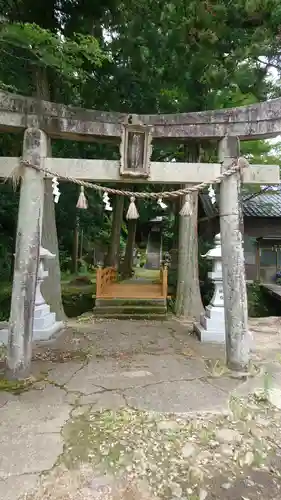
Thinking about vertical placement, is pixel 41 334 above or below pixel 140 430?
above

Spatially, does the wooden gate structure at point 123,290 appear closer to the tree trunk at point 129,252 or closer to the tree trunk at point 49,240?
the tree trunk at point 49,240

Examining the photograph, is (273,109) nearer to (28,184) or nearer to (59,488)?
(28,184)

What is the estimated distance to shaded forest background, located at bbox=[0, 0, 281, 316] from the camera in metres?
5.01

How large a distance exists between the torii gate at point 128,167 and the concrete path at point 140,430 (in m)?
0.61

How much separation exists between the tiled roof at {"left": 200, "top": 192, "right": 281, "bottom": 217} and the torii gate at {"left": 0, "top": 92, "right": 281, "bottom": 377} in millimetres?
9512

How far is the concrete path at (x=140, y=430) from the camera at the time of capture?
2.24 metres

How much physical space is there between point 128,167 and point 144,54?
4467 millimetres

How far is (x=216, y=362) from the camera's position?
455cm

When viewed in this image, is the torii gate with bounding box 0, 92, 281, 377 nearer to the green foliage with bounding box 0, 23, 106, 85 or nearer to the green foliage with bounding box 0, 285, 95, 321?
the green foliage with bounding box 0, 23, 106, 85

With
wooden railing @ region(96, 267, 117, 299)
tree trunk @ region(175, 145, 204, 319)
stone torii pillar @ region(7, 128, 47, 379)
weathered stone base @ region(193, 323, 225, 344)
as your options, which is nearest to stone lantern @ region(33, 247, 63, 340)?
stone torii pillar @ region(7, 128, 47, 379)

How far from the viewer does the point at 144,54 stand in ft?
Result: 23.2

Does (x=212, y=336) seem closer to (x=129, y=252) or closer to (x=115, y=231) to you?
(x=115, y=231)

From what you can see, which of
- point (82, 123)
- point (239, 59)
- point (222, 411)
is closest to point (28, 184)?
point (82, 123)

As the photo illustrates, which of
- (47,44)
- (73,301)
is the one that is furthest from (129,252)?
(47,44)
